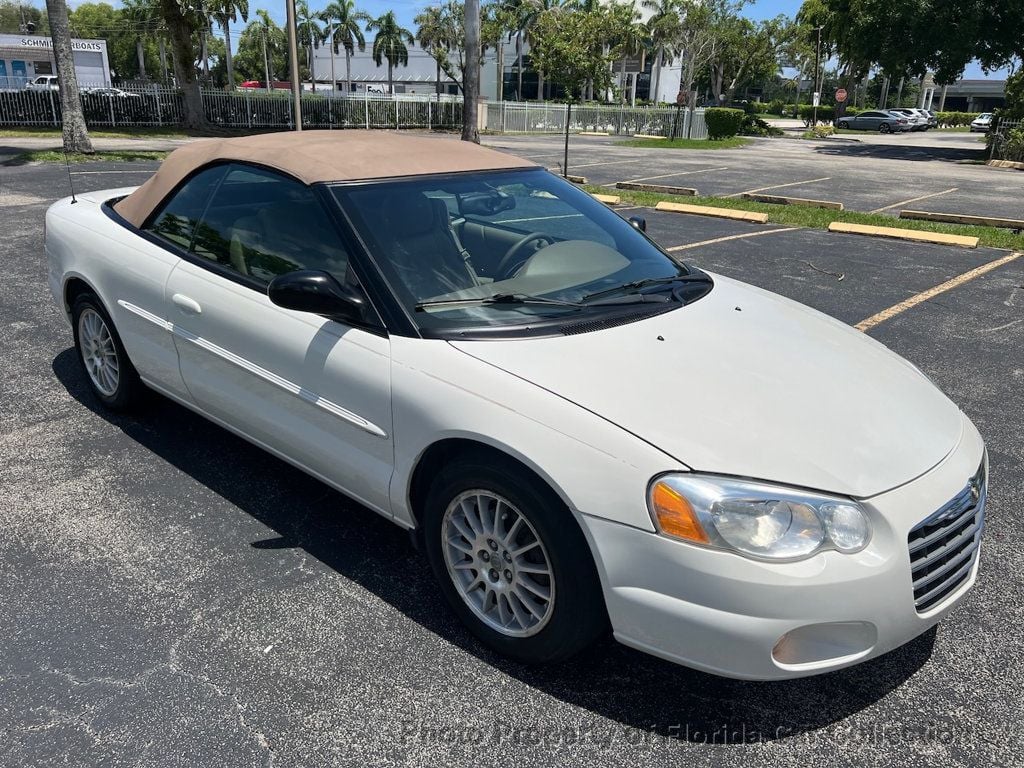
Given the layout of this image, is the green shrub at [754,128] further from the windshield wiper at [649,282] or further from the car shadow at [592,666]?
the car shadow at [592,666]

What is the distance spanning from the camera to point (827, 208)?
1385 centimetres

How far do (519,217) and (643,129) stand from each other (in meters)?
47.4

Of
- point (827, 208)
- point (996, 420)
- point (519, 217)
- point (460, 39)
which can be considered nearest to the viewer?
point (519, 217)

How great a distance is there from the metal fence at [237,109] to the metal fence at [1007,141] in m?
25.3

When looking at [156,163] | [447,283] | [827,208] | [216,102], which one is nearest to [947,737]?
[447,283]

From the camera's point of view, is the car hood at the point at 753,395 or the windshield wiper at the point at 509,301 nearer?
the car hood at the point at 753,395

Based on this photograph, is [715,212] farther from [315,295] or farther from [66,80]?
[66,80]

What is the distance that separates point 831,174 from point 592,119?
2808 centimetres

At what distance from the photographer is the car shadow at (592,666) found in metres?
2.44

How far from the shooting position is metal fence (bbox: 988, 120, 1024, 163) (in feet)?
86.4

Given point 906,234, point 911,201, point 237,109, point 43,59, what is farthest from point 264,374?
point 43,59

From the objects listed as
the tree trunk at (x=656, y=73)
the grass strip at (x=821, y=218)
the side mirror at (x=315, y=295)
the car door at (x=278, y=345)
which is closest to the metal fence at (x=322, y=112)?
the grass strip at (x=821, y=218)

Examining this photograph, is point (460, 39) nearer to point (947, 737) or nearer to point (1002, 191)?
point (1002, 191)

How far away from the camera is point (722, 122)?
1556 inches
